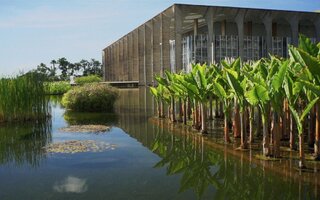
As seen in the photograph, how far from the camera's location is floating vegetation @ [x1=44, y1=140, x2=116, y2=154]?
25.7ft

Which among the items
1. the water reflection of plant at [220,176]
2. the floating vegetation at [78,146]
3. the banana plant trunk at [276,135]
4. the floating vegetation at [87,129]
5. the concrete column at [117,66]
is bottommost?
the water reflection of plant at [220,176]

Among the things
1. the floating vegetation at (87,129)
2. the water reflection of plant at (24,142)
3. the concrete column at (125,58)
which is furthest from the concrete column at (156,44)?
the floating vegetation at (87,129)

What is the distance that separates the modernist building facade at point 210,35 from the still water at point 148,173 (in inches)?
893

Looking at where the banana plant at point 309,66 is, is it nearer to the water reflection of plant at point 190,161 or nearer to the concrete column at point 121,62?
the water reflection of plant at point 190,161

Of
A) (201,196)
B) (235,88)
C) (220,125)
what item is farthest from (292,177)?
(220,125)

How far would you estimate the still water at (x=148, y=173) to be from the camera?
4879 millimetres

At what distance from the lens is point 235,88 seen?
269 inches

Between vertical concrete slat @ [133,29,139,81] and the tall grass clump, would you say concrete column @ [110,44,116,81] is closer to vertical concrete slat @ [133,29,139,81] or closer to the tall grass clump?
vertical concrete slat @ [133,29,139,81]

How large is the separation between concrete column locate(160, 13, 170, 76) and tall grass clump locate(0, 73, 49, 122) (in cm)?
2472

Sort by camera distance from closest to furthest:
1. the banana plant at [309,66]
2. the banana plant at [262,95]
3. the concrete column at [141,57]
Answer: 1. the banana plant at [309,66]
2. the banana plant at [262,95]
3. the concrete column at [141,57]

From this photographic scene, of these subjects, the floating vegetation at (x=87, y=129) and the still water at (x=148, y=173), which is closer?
the still water at (x=148, y=173)

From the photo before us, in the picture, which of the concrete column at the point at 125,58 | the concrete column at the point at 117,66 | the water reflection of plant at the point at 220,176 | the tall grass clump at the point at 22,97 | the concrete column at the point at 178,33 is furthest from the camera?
the concrete column at the point at 117,66

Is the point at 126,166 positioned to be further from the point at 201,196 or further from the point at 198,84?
the point at 198,84

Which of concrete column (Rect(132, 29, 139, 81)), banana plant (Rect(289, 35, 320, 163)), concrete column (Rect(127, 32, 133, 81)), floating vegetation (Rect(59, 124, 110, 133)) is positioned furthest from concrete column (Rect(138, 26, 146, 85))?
banana plant (Rect(289, 35, 320, 163))
